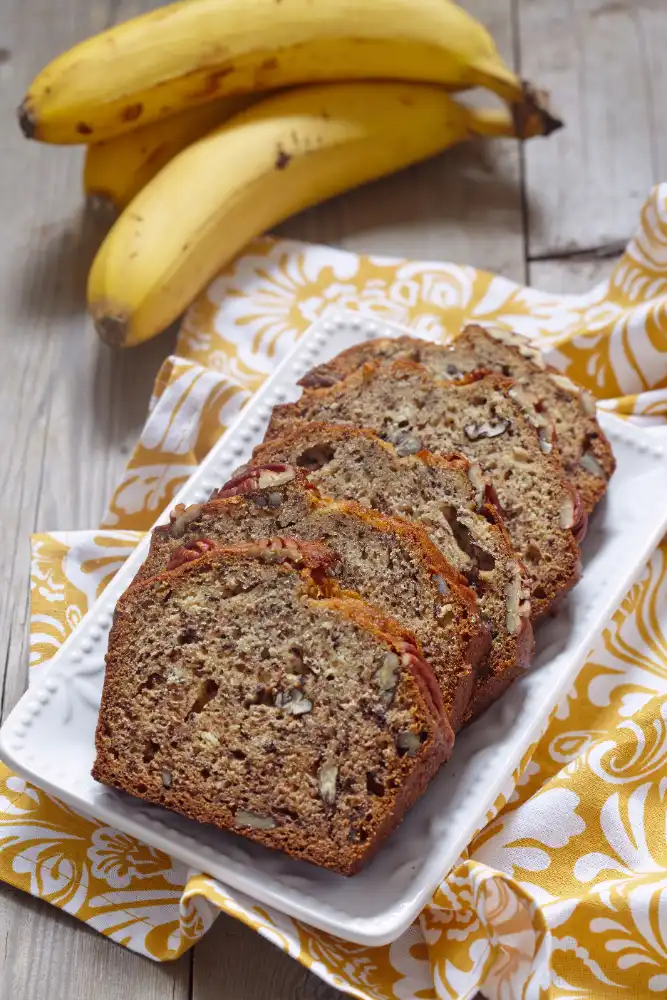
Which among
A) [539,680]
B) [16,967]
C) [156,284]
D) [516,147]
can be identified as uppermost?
[516,147]

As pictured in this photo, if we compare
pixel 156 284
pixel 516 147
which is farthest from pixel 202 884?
pixel 516 147

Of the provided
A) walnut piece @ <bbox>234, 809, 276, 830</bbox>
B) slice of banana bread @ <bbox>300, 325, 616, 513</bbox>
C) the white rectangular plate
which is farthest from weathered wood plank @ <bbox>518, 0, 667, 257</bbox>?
walnut piece @ <bbox>234, 809, 276, 830</bbox>

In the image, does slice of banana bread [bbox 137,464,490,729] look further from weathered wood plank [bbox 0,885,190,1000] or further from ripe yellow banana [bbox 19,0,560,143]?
ripe yellow banana [bbox 19,0,560,143]

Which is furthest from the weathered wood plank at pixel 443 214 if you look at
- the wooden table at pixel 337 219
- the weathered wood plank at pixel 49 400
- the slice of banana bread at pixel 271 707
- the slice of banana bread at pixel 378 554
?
the slice of banana bread at pixel 271 707

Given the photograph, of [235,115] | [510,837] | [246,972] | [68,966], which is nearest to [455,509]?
[510,837]

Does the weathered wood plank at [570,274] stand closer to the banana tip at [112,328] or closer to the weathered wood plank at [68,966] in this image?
the banana tip at [112,328]

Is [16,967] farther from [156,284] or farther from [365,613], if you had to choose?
[156,284]
